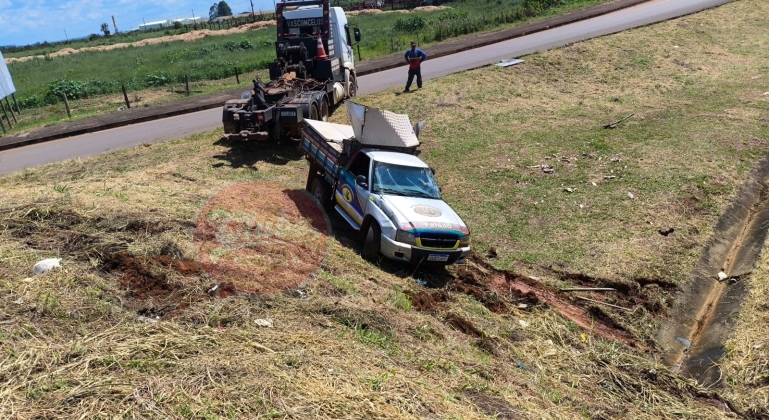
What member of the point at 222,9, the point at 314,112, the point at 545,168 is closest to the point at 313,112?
the point at 314,112

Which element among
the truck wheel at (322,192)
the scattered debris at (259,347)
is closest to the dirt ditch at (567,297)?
the scattered debris at (259,347)

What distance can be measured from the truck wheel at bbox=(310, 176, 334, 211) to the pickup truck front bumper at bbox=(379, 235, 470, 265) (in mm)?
2718

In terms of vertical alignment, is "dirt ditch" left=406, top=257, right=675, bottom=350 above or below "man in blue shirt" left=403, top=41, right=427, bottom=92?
below

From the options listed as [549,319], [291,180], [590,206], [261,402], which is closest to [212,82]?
[291,180]

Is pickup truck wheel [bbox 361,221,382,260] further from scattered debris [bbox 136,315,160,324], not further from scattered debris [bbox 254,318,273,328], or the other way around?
scattered debris [bbox 136,315,160,324]

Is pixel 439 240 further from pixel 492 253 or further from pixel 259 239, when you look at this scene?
pixel 259 239

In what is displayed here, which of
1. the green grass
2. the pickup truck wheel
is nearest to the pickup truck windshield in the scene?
the pickup truck wheel

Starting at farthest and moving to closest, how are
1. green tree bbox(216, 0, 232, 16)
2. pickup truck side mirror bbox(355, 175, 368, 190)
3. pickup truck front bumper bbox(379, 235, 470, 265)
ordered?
green tree bbox(216, 0, 232, 16), pickup truck side mirror bbox(355, 175, 368, 190), pickup truck front bumper bbox(379, 235, 470, 265)

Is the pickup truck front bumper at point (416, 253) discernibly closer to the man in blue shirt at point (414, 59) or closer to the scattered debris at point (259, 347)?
the scattered debris at point (259, 347)

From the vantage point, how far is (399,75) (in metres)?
24.9

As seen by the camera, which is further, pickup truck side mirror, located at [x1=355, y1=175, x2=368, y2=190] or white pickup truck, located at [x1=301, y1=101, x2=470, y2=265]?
pickup truck side mirror, located at [x1=355, y1=175, x2=368, y2=190]

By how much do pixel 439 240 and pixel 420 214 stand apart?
0.61 meters

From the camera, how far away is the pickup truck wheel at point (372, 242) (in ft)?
30.7

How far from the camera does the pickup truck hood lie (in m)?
9.05
